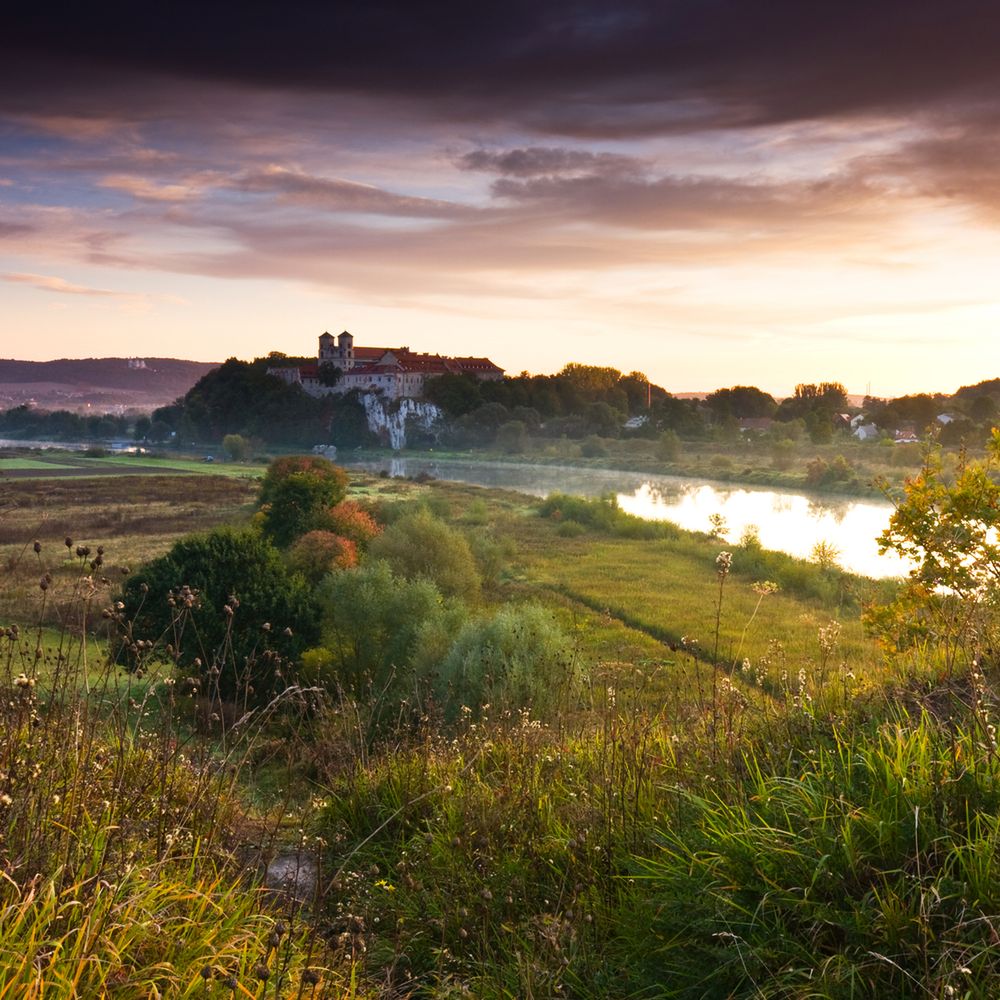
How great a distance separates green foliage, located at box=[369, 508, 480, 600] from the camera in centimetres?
2652

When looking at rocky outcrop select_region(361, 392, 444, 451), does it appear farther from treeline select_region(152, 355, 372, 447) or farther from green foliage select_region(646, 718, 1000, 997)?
green foliage select_region(646, 718, 1000, 997)

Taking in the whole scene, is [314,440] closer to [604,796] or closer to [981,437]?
[981,437]

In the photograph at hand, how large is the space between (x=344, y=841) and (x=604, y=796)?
5.68 ft

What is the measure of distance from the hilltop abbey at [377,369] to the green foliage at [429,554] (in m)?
99.6

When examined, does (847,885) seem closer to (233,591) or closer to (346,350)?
(233,591)

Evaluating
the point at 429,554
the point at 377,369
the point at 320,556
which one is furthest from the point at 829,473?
the point at 377,369

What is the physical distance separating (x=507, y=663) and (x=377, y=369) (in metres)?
122

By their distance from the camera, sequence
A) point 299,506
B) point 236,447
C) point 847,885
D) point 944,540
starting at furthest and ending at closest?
point 236,447
point 299,506
point 944,540
point 847,885

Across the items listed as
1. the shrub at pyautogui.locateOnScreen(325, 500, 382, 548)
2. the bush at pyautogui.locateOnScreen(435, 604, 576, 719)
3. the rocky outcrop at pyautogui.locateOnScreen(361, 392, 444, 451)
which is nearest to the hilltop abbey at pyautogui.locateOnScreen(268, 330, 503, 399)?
the rocky outcrop at pyautogui.locateOnScreen(361, 392, 444, 451)

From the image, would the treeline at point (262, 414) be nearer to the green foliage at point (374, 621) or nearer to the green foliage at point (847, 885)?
the green foliage at point (374, 621)

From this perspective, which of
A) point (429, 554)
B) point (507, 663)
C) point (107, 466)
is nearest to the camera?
point (507, 663)

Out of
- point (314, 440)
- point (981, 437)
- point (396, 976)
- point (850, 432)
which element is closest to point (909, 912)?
point (396, 976)

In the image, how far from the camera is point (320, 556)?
24.2m

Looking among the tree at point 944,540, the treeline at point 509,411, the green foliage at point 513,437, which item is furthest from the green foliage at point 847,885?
the green foliage at point 513,437
